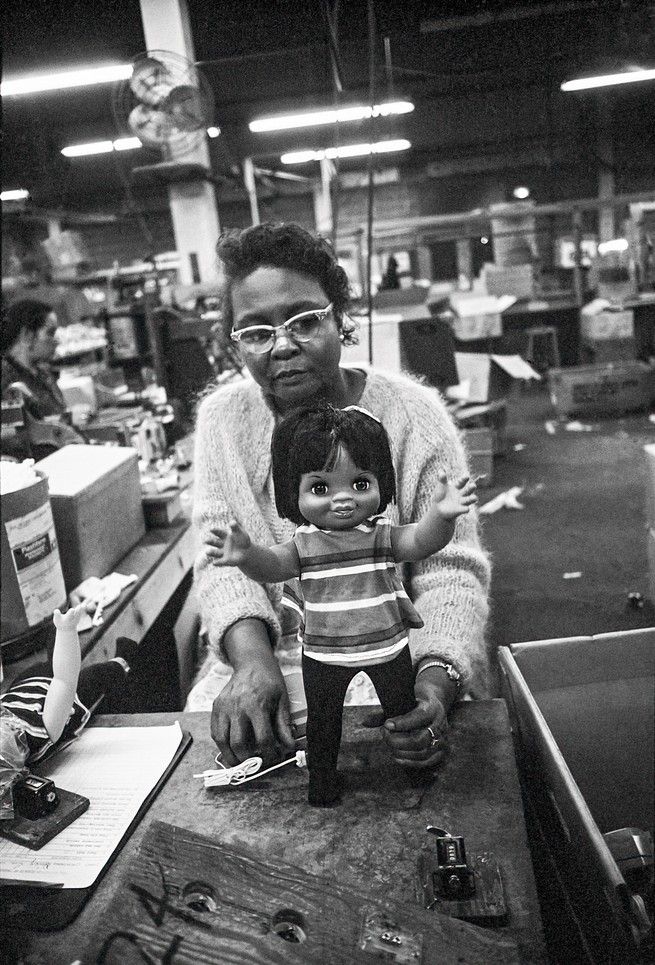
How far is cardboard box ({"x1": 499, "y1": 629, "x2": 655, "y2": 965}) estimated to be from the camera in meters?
1.06

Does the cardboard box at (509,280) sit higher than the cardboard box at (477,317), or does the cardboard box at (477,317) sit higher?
the cardboard box at (509,280)

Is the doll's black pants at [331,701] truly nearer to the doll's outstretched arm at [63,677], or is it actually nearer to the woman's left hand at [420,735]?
the woman's left hand at [420,735]

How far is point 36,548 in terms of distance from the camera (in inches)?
55.2

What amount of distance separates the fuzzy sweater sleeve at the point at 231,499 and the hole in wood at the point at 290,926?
618 mm

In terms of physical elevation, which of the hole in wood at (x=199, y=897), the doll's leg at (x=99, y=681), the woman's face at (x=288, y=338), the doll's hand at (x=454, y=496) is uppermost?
the woman's face at (x=288, y=338)

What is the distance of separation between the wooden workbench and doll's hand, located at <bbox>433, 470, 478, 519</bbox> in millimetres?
382

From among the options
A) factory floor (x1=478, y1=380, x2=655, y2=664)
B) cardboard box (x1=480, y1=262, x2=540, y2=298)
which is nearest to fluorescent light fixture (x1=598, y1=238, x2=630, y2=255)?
cardboard box (x1=480, y1=262, x2=540, y2=298)

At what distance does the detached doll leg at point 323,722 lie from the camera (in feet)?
2.86

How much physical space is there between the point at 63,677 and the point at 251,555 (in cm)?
39

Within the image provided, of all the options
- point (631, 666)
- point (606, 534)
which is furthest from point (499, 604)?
point (631, 666)

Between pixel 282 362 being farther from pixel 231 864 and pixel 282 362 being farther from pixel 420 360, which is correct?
pixel 420 360

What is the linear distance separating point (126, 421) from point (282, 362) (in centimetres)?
223

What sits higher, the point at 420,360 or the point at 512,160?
the point at 512,160

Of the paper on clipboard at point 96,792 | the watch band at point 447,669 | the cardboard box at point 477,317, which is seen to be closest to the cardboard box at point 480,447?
the cardboard box at point 477,317
